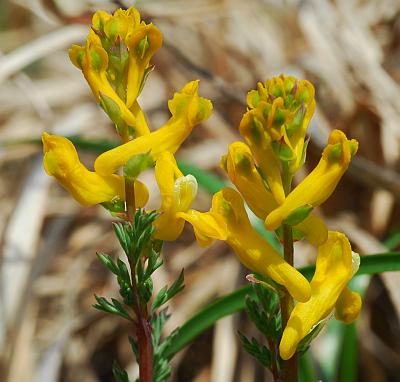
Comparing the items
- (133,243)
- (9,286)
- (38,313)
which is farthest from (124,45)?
(38,313)

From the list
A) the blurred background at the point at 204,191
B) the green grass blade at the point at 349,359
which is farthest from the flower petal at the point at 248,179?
the blurred background at the point at 204,191

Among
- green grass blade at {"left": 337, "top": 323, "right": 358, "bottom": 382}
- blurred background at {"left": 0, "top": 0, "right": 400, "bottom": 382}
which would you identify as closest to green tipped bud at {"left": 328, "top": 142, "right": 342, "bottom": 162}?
green grass blade at {"left": 337, "top": 323, "right": 358, "bottom": 382}

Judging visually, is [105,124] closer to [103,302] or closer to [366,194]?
[366,194]

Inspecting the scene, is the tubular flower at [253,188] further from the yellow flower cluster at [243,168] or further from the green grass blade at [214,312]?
the green grass blade at [214,312]

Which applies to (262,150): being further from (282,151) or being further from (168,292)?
(168,292)

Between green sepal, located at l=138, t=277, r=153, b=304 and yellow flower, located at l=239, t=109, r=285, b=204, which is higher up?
yellow flower, located at l=239, t=109, r=285, b=204

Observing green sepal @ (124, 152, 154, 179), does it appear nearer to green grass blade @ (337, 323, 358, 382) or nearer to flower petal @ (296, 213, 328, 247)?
flower petal @ (296, 213, 328, 247)

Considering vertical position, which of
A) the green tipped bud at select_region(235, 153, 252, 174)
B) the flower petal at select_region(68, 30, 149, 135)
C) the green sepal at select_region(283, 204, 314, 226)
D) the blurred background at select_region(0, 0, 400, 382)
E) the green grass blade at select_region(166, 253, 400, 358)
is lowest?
the green sepal at select_region(283, 204, 314, 226)
